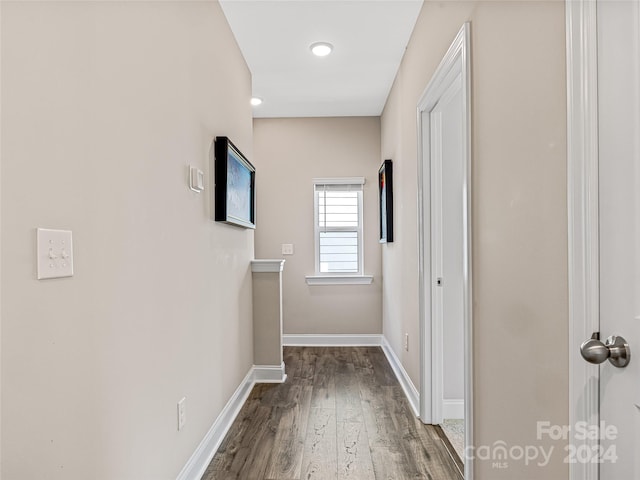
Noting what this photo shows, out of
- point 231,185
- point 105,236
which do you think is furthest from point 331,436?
point 105,236

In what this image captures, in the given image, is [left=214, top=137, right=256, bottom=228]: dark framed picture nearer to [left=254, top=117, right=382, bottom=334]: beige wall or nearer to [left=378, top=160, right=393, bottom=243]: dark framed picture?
[left=378, top=160, right=393, bottom=243]: dark framed picture

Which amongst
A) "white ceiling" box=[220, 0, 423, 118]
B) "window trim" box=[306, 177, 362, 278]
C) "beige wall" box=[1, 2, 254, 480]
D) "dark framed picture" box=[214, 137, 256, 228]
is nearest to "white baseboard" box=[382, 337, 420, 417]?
"window trim" box=[306, 177, 362, 278]

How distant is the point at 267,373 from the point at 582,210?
2.80 metres

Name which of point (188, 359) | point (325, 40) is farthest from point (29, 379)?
point (325, 40)

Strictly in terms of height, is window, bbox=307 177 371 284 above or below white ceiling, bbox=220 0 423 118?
below

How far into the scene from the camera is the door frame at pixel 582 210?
2.91ft

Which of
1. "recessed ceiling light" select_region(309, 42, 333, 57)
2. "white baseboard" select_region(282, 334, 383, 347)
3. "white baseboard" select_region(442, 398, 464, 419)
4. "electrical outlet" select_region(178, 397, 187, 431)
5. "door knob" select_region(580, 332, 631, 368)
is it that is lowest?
"white baseboard" select_region(282, 334, 383, 347)

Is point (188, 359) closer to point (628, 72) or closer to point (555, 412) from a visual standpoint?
point (555, 412)

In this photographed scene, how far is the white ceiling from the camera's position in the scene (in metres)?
2.43

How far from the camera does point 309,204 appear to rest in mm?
4438

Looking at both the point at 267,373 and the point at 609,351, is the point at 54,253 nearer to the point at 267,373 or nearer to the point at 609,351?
the point at 609,351

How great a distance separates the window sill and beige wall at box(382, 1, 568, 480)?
283 cm

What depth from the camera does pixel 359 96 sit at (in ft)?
12.7

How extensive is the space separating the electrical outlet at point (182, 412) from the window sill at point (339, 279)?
2716 millimetres
